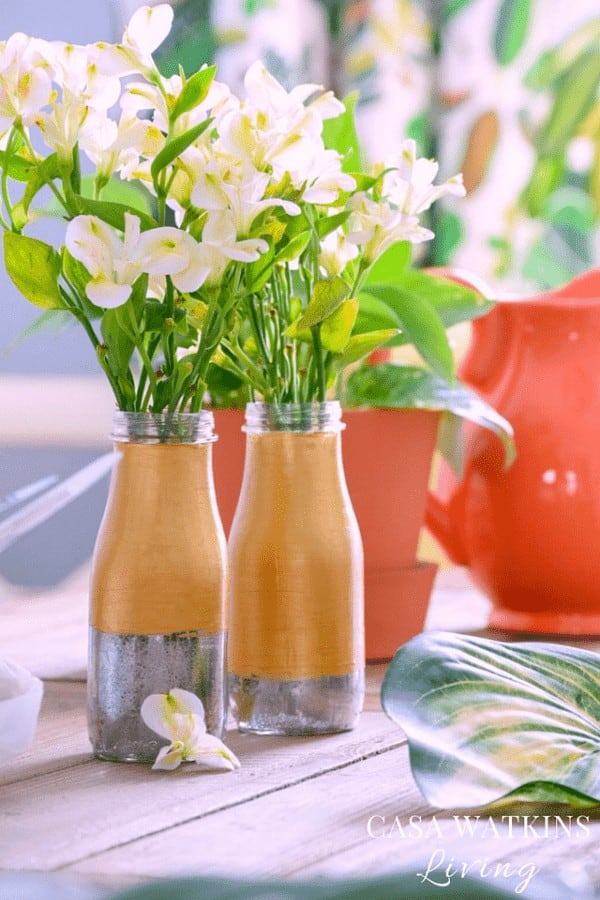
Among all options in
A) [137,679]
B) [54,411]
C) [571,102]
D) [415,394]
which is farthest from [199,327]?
[571,102]

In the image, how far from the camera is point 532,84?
6.39 ft

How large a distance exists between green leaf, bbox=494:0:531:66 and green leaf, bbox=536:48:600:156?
92 millimetres

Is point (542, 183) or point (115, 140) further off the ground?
point (542, 183)

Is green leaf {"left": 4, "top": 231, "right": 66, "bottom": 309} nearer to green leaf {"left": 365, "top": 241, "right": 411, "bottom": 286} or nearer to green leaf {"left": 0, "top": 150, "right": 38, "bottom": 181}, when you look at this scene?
green leaf {"left": 0, "top": 150, "right": 38, "bottom": 181}

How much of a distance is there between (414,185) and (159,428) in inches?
6.9

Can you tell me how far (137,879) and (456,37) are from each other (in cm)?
180

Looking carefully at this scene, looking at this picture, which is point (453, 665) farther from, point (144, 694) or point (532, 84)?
point (532, 84)

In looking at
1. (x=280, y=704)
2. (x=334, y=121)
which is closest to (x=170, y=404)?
(x=280, y=704)

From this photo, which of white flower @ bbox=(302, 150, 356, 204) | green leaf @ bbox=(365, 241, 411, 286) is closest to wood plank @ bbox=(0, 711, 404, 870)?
white flower @ bbox=(302, 150, 356, 204)

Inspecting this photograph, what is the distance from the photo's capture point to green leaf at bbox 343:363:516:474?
0.82m

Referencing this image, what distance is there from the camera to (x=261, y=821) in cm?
45

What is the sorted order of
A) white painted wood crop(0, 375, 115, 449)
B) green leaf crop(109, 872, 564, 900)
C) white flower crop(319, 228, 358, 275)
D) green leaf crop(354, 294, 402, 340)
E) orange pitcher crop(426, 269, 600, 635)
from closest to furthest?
green leaf crop(109, 872, 564, 900)
white flower crop(319, 228, 358, 275)
green leaf crop(354, 294, 402, 340)
orange pitcher crop(426, 269, 600, 635)
white painted wood crop(0, 375, 115, 449)

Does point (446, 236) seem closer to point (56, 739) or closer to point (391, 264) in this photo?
point (391, 264)

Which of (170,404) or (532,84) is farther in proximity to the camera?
(532,84)
